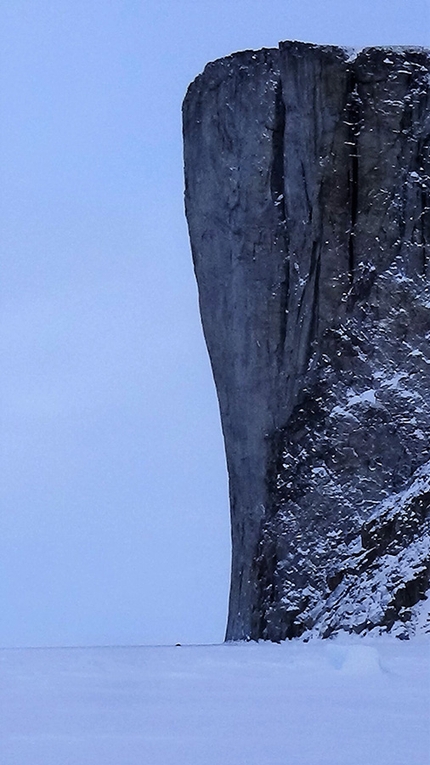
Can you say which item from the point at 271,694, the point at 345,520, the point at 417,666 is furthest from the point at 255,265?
the point at 271,694

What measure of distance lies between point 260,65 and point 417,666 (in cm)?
1481

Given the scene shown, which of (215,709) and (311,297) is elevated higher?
(311,297)

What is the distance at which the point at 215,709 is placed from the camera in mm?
4770

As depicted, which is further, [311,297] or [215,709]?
[311,297]

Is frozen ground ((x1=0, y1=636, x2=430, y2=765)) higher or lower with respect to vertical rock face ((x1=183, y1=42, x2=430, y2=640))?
lower

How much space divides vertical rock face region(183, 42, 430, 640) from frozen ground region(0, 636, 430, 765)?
10.1 metres

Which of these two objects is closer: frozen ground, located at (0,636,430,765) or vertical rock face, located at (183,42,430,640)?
frozen ground, located at (0,636,430,765)

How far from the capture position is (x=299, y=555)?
17094 millimetres

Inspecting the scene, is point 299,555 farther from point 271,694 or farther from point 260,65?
point 271,694

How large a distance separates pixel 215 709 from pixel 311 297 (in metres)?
14.1

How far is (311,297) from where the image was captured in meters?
18.5

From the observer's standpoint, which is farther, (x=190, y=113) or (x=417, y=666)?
(x=190, y=113)

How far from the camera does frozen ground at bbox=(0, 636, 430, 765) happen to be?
373cm

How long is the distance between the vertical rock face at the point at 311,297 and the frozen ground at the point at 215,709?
10.1 meters
